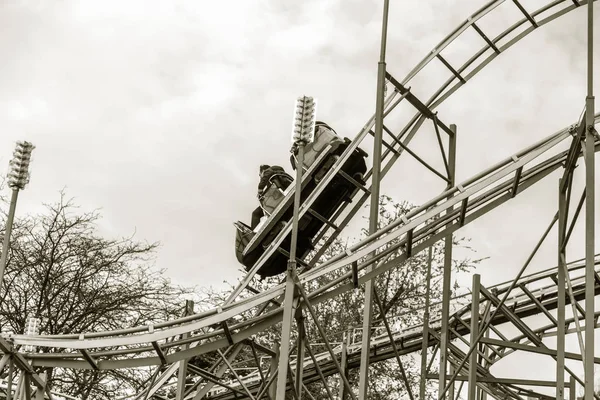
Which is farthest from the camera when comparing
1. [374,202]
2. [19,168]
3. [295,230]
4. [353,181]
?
[353,181]

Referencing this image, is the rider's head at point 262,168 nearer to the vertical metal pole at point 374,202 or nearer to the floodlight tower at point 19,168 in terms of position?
the vertical metal pole at point 374,202

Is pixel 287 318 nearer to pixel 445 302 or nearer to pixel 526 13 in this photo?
pixel 445 302

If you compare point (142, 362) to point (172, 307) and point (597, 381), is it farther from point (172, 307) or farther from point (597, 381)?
point (597, 381)

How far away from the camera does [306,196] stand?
20672 millimetres

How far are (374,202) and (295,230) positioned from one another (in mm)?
2054

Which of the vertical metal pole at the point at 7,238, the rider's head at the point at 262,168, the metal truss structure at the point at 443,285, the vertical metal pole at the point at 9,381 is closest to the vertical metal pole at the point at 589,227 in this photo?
the metal truss structure at the point at 443,285

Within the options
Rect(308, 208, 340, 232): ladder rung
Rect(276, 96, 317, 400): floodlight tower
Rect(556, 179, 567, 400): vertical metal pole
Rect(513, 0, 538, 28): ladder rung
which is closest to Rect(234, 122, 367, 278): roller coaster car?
Rect(308, 208, 340, 232): ladder rung

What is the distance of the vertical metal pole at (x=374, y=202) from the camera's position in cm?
1527

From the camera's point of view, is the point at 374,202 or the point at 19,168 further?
the point at 19,168

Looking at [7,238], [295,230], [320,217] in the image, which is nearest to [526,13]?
[320,217]

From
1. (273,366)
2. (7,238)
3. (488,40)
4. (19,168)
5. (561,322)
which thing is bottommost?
(561,322)

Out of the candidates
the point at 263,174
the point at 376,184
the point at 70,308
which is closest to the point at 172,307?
the point at 70,308

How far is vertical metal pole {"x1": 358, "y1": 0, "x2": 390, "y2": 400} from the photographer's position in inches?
601

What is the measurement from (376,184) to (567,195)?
280 centimetres
